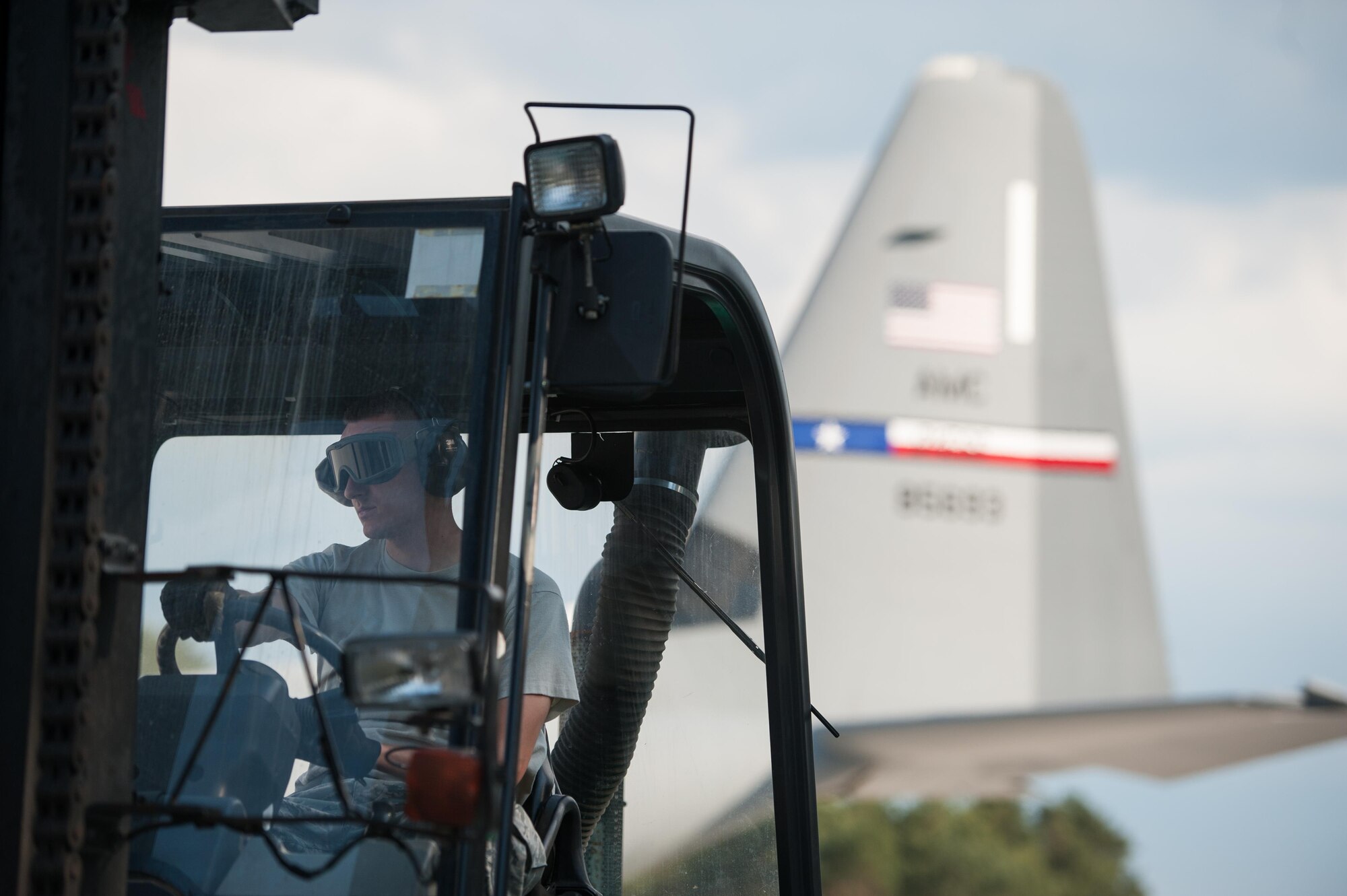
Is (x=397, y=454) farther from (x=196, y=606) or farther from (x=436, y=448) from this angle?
(x=196, y=606)

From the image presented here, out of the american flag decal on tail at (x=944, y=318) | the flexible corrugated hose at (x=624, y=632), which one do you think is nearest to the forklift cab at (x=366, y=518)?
the flexible corrugated hose at (x=624, y=632)

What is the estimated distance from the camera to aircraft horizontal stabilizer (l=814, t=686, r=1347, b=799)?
11.0 m

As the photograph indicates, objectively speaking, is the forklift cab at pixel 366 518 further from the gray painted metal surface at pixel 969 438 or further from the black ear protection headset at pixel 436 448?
the gray painted metal surface at pixel 969 438

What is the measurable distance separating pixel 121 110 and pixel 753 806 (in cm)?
203

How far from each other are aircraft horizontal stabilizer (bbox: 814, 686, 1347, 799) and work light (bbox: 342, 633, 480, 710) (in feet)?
32.9

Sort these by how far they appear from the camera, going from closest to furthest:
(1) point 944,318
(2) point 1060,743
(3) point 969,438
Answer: (2) point 1060,743
(3) point 969,438
(1) point 944,318

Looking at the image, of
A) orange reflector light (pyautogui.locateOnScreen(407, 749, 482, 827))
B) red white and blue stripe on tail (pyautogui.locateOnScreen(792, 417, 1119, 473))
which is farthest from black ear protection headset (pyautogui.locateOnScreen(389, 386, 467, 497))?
red white and blue stripe on tail (pyautogui.locateOnScreen(792, 417, 1119, 473))

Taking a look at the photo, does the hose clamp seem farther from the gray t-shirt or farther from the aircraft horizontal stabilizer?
the aircraft horizontal stabilizer

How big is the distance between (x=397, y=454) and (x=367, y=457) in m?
0.04

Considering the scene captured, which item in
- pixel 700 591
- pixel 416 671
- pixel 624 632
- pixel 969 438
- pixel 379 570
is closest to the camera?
pixel 416 671

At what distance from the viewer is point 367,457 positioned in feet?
6.85

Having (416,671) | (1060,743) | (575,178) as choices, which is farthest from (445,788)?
(1060,743)

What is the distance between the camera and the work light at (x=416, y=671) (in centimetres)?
145

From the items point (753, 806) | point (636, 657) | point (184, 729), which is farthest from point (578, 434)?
point (184, 729)
